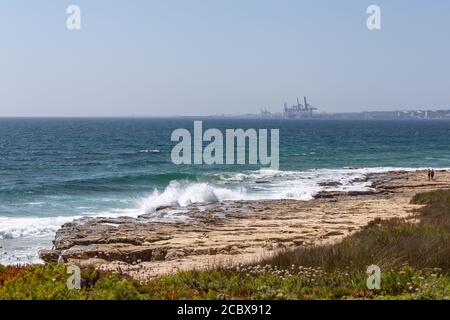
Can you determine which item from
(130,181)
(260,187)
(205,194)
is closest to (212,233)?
(205,194)

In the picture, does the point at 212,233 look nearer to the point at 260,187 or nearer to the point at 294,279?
the point at 294,279

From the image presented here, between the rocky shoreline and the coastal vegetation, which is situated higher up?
the coastal vegetation

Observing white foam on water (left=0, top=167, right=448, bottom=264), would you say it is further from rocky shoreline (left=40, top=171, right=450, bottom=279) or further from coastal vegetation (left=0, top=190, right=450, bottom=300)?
coastal vegetation (left=0, top=190, right=450, bottom=300)

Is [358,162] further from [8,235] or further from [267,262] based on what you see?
[267,262]

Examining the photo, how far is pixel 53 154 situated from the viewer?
74.6 metres

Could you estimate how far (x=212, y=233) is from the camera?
911 inches

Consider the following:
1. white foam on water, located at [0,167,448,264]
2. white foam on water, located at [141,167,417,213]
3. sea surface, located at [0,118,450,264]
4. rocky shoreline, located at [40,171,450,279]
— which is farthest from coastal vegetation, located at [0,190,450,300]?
white foam on water, located at [141,167,417,213]

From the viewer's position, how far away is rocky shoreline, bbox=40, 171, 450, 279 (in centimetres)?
1870

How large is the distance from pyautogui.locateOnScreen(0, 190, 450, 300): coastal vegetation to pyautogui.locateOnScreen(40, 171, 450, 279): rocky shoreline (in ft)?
8.68
